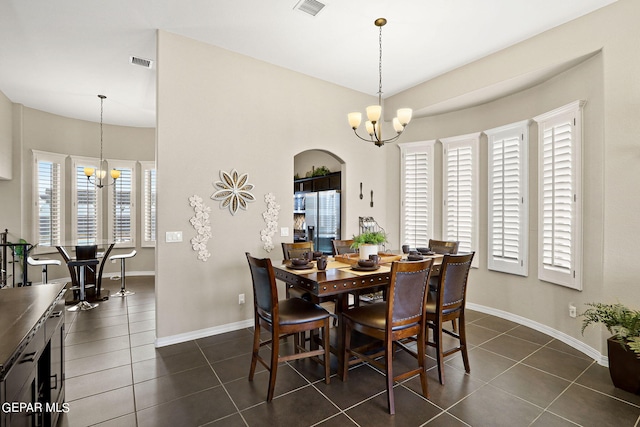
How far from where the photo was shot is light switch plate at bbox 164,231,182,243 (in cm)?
348

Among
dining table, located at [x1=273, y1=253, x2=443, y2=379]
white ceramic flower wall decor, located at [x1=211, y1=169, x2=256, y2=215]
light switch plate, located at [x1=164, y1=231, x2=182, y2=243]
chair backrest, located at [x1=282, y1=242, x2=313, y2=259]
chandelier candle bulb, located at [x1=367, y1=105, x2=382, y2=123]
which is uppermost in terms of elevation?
chandelier candle bulb, located at [x1=367, y1=105, x2=382, y2=123]

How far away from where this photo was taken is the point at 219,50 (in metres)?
3.83

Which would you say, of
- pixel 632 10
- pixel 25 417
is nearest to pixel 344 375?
pixel 25 417

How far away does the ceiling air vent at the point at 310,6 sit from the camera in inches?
120

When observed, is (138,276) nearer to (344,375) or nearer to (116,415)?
(116,415)

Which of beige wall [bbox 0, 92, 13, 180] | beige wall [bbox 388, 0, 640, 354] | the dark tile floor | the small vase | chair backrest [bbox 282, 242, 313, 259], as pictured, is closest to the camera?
the dark tile floor

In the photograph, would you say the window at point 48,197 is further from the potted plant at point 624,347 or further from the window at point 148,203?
the potted plant at point 624,347

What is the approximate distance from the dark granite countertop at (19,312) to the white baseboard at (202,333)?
1.62m

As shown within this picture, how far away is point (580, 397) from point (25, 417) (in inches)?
140

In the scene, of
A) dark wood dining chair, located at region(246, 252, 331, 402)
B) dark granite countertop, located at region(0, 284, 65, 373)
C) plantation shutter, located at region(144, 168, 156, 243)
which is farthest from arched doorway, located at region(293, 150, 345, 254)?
dark granite countertop, located at region(0, 284, 65, 373)

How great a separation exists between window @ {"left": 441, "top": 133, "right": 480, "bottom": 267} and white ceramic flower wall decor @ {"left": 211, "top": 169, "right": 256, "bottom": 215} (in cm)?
302

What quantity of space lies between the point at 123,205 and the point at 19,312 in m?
6.30

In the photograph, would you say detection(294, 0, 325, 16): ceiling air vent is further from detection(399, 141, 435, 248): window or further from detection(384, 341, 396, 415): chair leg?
detection(384, 341, 396, 415): chair leg

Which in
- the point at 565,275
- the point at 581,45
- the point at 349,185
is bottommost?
the point at 565,275
